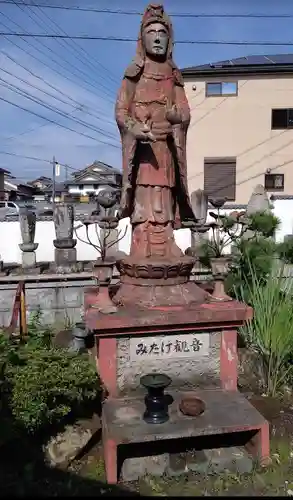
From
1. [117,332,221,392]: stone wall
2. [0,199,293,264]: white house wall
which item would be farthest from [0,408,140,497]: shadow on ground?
[0,199,293,264]: white house wall

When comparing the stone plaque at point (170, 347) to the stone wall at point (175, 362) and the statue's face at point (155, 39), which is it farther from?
the statue's face at point (155, 39)

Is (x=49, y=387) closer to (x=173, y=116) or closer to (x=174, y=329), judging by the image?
(x=174, y=329)

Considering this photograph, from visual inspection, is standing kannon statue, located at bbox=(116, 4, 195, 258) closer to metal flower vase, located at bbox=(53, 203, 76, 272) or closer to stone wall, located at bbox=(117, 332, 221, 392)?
stone wall, located at bbox=(117, 332, 221, 392)

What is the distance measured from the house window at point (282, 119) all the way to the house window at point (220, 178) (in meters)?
2.72

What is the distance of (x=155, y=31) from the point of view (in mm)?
4770

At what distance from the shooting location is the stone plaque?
167 inches

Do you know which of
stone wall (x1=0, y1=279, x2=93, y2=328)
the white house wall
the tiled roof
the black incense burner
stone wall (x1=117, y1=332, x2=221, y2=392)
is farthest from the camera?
the tiled roof

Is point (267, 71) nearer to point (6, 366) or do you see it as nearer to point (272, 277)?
point (272, 277)

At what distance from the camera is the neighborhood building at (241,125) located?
20.8 meters

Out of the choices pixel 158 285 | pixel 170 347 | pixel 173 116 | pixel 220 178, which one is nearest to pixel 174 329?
pixel 170 347

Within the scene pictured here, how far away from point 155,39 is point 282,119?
18011mm

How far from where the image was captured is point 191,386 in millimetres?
4383

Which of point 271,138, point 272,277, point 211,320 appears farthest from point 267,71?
point 211,320

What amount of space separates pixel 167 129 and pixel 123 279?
5.72ft
